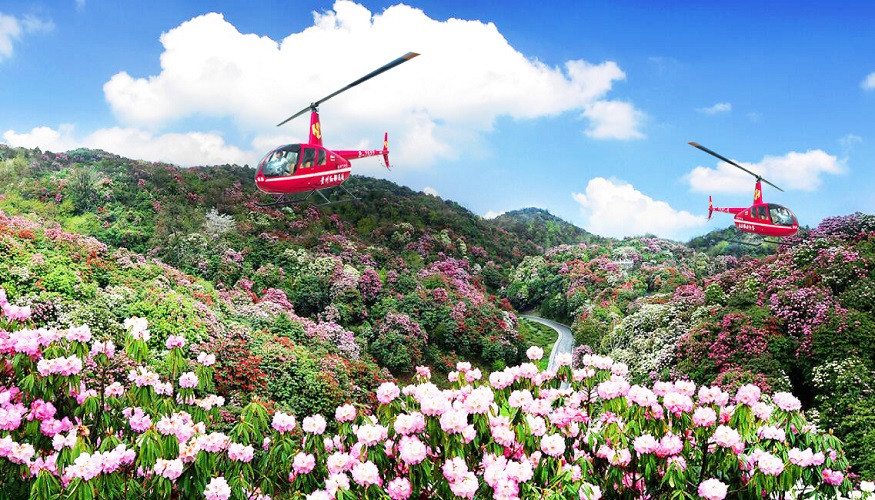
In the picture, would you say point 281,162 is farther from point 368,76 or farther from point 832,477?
point 832,477

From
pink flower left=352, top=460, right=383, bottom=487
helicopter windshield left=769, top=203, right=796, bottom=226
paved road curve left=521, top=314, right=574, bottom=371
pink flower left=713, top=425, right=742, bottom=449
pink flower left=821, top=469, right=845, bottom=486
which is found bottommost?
paved road curve left=521, top=314, right=574, bottom=371

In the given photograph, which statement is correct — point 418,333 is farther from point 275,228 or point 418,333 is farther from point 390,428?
point 390,428

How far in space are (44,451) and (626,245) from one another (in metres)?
48.9

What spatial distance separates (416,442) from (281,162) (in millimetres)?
13438

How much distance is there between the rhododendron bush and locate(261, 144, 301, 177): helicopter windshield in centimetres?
1049

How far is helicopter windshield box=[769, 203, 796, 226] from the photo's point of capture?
26.1 m

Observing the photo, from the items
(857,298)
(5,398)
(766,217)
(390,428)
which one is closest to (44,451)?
(5,398)

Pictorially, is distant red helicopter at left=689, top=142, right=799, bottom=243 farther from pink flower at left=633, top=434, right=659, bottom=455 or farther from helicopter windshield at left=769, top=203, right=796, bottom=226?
pink flower at left=633, top=434, right=659, bottom=455

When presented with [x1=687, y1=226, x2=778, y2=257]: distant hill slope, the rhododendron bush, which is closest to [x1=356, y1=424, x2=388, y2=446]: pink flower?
the rhododendron bush

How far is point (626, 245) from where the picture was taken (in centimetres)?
5000

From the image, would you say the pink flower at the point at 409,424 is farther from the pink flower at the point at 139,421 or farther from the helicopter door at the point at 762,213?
the helicopter door at the point at 762,213

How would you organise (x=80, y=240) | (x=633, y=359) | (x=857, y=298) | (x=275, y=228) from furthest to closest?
(x=275, y=228)
(x=633, y=359)
(x=80, y=240)
(x=857, y=298)

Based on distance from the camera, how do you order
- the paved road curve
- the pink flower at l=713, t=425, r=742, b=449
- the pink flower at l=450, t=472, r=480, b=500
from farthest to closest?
the paved road curve, the pink flower at l=713, t=425, r=742, b=449, the pink flower at l=450, t=472, r=480, b=500

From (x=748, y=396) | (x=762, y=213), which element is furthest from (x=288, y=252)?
(x=748, y=396)
